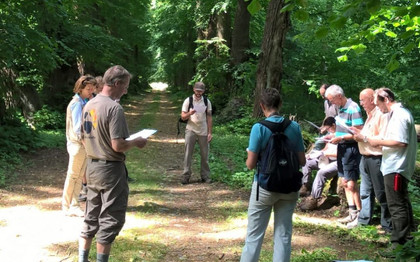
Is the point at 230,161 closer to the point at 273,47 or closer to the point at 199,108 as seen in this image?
the point at 199,108

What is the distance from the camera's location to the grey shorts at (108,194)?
13.0ft

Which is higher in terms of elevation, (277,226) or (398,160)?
(398,160)

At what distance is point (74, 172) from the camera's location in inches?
239

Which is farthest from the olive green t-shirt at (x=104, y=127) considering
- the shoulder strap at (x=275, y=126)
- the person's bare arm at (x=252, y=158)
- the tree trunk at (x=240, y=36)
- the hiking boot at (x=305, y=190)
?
the tree trunk at (x=240, y=36)

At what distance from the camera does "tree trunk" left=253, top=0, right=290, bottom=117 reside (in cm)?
1244

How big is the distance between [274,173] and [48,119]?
13.6m

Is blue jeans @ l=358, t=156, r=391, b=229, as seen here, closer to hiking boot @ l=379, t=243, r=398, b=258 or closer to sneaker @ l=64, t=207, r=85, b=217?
hiking boot @ l=379, t=243, r=398, b=258

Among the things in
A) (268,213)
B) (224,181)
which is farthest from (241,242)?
(224,181)

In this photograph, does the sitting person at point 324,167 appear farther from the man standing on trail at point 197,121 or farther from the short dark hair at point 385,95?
the man standing on trail at point 197,121

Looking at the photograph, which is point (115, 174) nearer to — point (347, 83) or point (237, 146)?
point (237, 146)

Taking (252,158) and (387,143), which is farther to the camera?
(387,143)

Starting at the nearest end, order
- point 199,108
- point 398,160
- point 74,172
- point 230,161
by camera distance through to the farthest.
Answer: point 398,160 < point 74,172 < point 199,108 < point 230,161

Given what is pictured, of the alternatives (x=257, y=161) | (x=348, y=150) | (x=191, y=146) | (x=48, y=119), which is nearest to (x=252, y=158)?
(x=257, y=161)

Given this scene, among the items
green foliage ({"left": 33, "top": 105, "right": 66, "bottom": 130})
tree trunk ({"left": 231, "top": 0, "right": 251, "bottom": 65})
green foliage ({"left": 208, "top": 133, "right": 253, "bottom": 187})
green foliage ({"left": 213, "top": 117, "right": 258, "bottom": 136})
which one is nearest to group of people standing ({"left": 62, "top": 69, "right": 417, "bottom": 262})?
green foliage ({"left": 208, "top": 133, "right": 253, "bottom": 187})
